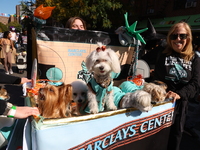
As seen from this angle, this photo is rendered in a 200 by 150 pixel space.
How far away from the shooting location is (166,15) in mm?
11195

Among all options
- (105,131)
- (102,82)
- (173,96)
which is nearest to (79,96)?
(102,82)

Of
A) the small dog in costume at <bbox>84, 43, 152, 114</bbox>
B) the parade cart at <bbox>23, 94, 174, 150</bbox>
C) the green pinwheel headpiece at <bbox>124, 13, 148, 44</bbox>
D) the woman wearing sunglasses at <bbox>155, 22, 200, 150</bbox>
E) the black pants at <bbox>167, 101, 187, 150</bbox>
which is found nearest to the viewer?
the parade cart at <bbox>23, 94, 174, 150</bbox>

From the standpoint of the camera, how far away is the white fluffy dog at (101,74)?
165cm

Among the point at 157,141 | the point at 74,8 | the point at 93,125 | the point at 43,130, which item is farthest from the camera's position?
the point at 74,8

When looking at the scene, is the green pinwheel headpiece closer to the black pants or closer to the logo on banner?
the black pants

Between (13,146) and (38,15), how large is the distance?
5.24ft

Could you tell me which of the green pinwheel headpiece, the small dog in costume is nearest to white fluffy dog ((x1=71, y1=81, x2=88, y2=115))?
the small dog in costume

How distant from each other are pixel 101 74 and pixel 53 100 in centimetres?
60

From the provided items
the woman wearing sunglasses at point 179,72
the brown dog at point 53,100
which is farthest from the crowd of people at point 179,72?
the brown dog at point 53,100

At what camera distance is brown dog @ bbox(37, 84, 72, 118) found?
1.32 metres

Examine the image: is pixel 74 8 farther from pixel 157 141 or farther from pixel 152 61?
pixel 157 141

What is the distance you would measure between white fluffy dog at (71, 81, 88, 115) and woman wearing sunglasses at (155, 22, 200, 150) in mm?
1033

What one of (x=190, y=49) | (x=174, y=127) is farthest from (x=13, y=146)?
(x=190, y=49)

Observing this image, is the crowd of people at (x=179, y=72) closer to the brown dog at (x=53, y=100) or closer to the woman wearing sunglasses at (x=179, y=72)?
the woman wearing sunglasses at (x=179, y=72)
